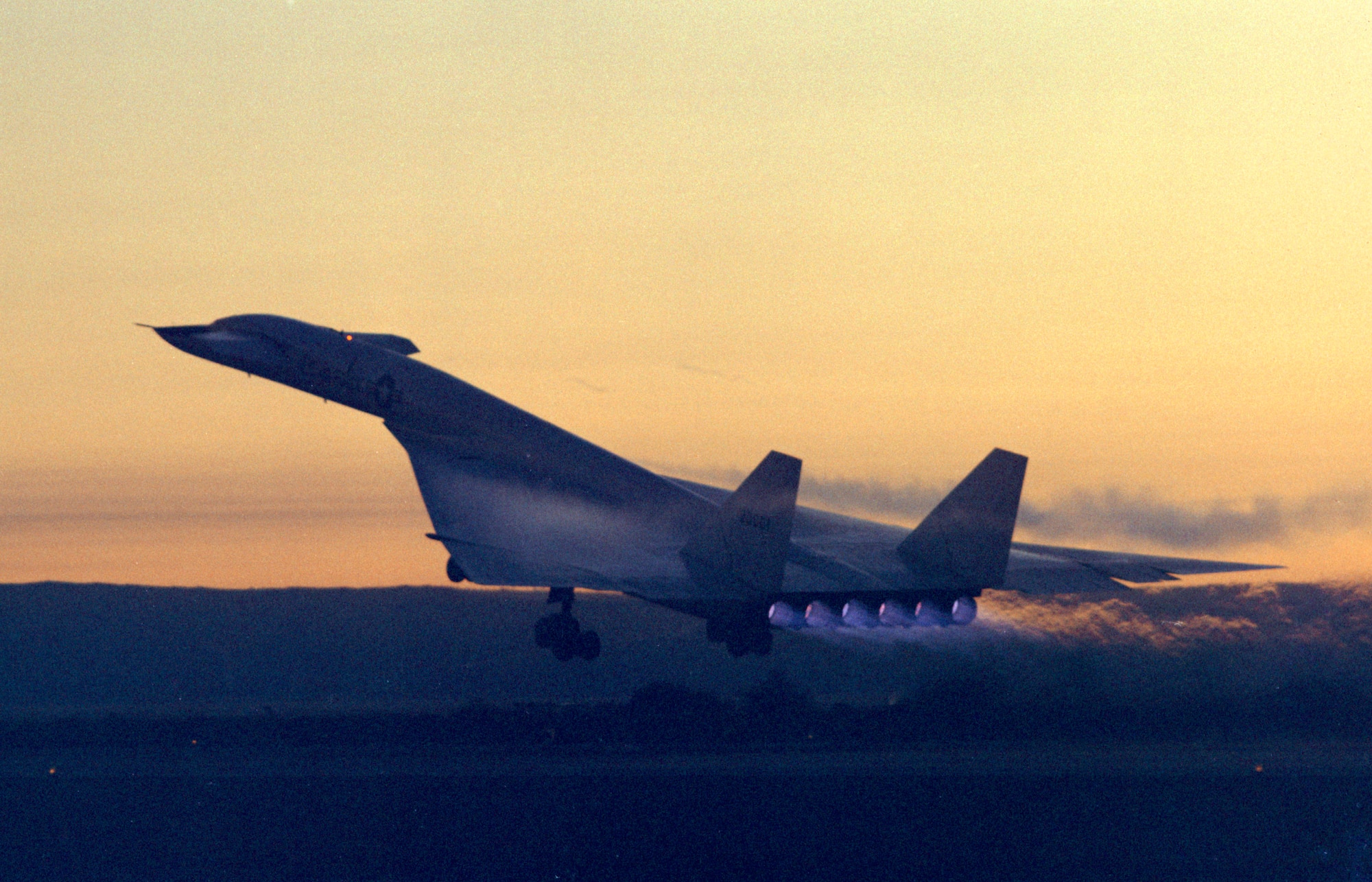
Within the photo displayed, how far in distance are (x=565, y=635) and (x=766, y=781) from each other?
660 cm

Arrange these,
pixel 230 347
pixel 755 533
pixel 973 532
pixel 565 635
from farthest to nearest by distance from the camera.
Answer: pixel 230 347, pixel 565 635, pixel 973 532, pixel 755 533

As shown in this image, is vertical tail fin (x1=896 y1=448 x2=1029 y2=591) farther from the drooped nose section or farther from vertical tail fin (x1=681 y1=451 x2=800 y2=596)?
the drooped nose section

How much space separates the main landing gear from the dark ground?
3.17 meters

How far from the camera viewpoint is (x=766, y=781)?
Result: 3497 centimetres

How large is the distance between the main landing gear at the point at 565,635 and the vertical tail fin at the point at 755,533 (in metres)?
4.19

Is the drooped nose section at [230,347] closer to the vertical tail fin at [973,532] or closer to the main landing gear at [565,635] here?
the main landing gear at [565,635]

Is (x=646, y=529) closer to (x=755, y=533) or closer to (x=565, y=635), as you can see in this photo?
(x=565, y=635)

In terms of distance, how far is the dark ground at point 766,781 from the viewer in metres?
28.5

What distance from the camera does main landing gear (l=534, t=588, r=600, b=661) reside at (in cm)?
3684

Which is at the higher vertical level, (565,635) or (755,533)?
(755,533)

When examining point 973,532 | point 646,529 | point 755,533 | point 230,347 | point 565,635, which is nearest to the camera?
point 755,533

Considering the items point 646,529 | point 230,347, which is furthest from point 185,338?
point 646,529

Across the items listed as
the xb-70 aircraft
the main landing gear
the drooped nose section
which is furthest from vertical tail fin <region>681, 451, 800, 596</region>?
the drooped nose section

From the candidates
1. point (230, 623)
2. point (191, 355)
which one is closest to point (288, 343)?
point (191, 355)
